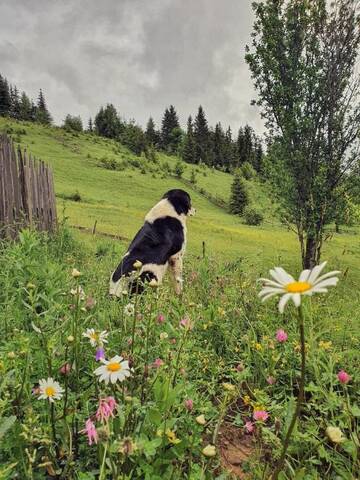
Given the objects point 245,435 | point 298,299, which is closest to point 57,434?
point 245,435

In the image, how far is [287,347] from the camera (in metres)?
3.29

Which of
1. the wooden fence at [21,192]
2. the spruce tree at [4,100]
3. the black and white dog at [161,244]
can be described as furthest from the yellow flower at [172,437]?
the spruce tree at [4,100]

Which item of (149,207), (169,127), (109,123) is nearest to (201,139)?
(169,127)

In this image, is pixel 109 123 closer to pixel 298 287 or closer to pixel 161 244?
pixel 161 244

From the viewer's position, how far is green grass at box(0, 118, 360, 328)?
1495cm

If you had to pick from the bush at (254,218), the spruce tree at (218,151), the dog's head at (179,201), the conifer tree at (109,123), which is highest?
the conifer tree at (109,123)

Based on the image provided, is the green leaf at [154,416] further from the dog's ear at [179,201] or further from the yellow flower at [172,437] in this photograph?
the dog's ear at [179,201]

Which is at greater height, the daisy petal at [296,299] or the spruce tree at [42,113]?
the spruce tree at [42,113]

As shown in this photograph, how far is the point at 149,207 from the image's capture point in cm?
3369

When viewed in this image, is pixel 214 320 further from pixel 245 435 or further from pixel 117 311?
pixel 245 435

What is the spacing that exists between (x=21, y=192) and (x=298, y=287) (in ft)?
26.9

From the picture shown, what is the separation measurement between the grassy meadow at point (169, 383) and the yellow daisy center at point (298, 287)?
0.40 meters

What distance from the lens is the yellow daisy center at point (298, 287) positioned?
43.1 inches

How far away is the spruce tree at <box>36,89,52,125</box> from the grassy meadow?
87.9 metres
